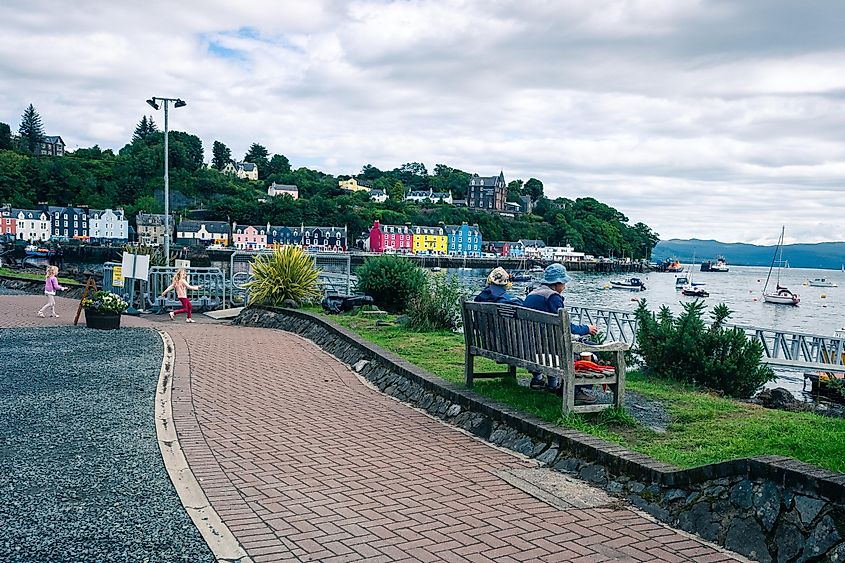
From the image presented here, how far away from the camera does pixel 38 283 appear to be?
3117cm

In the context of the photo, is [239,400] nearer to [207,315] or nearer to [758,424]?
[758,424]

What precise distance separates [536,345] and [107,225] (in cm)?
15159

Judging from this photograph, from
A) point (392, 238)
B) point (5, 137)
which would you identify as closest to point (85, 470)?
point (392, 238)

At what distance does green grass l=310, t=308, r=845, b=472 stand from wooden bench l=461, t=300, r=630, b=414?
282 millimetres

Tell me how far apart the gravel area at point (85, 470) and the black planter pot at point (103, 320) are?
4483 mm

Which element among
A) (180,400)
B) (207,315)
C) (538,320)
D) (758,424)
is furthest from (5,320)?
(758,424)

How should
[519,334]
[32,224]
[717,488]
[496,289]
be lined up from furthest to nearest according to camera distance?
[32,224] < [496,289] < [519,334] < [717,488]

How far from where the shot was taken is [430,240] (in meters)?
160

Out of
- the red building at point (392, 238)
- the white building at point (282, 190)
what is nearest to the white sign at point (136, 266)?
the red building at point (392, 238)

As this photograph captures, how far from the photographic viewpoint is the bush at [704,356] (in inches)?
403

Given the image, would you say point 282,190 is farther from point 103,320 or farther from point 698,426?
point 698,426

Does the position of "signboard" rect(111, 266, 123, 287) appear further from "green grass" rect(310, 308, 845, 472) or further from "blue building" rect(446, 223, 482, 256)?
"blue building" rect(446, 223, 482, 256)

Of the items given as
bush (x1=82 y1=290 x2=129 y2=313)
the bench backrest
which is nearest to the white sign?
bush (x1=82 y1=290 x2=129 y2=313)

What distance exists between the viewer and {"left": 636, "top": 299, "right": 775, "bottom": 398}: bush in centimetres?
1024
